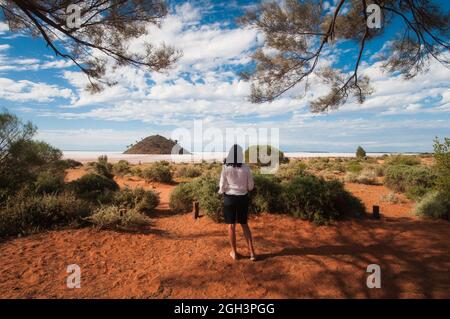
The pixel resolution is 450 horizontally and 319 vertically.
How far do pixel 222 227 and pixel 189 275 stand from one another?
2.70m

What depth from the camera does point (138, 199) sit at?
9547mm

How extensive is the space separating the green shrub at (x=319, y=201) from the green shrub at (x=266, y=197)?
32cm

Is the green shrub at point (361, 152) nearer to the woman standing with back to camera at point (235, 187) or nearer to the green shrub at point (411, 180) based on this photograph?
the green shrub at point (411, 180)

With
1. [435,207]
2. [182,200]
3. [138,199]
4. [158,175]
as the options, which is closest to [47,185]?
[138,199]

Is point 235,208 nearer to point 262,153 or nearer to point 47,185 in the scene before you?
point 47,185

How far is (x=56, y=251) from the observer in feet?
17.0

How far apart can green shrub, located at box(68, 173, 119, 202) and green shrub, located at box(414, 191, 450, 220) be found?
10.2 meters

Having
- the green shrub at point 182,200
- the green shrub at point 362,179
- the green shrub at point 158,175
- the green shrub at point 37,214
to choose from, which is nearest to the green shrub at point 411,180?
the green shrub at point 362,179

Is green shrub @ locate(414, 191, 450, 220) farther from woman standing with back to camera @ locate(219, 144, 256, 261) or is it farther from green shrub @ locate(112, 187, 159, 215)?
green shrub @ locate(112, 187, 159, 215)

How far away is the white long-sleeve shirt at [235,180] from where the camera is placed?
456 centimetres

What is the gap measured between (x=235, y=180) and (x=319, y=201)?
356 cm

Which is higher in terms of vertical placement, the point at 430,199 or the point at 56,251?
the point at 430,199
